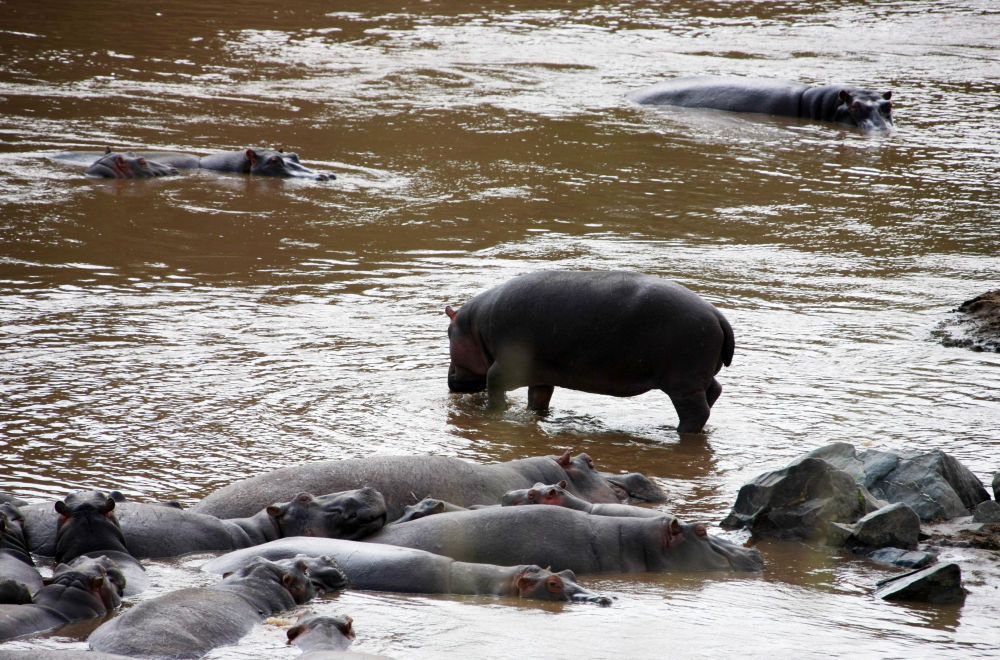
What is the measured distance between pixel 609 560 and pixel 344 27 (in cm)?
1915

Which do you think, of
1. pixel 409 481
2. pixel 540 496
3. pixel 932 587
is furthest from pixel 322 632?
pixel 932 587

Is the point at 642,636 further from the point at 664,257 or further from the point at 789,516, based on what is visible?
the point at 664,257

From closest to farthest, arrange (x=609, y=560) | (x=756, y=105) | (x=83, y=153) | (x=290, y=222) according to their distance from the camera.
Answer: (x=609, y=560)
(x=290, y=222)
(x=83, y=153)
(x=756, y=105)

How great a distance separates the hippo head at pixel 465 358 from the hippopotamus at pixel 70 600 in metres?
3.38

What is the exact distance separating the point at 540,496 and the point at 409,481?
0.66 metres

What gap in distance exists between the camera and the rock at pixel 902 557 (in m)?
5.25

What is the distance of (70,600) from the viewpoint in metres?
4.44

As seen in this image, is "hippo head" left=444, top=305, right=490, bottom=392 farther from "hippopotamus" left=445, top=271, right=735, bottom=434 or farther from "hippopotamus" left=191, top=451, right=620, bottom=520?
"hippopotamus" left=191, top=451, right=620, bottom=520

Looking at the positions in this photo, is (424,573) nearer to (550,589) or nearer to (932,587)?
(550,589)

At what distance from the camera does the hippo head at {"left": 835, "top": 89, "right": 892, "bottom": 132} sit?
16.8 m

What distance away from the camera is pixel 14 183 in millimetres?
12945

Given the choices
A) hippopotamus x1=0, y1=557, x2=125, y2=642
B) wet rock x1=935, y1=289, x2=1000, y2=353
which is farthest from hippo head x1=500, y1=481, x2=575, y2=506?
wet rock x1=935, y1=289, x2=1000, y2=353

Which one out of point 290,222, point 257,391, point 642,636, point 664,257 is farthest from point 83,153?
point 642,636

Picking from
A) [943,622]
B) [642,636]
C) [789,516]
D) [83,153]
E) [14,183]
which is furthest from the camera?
[83,153]
